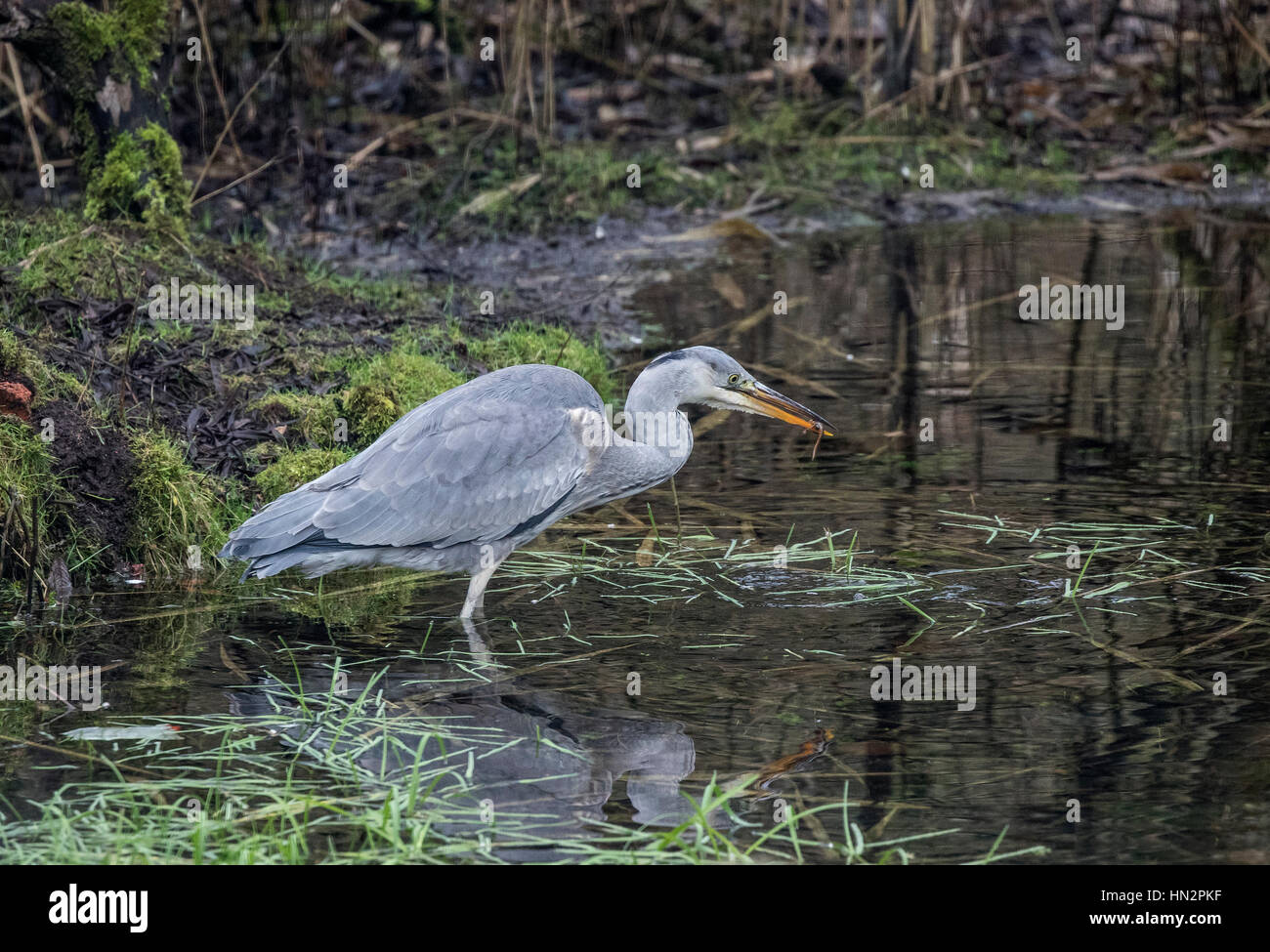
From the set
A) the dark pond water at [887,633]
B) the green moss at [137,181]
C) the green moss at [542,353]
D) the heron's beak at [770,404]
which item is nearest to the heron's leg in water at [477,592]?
the dark pond water at [887,633]

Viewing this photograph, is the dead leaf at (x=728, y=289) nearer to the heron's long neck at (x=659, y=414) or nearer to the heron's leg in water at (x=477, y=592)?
the heron's long neck at (x=659, y=414)

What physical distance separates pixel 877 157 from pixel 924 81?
0.96 meters

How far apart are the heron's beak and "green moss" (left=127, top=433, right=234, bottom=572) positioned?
249 cm

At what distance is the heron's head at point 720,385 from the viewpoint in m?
7.09

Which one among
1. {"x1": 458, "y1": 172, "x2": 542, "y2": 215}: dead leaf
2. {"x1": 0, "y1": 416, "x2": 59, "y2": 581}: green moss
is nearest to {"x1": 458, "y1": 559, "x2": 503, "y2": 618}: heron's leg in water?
{"x1": 0, "y1": 416, "x2": 59, "y2": 581}: green moss

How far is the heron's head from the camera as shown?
23.2ft

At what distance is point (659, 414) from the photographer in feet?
23.6

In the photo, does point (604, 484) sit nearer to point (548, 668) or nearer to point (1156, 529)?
point (548, 668)

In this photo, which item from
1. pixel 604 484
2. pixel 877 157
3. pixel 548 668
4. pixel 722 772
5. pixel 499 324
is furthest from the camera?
pixel 877 157

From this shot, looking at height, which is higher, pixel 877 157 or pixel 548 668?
pixel 877 157

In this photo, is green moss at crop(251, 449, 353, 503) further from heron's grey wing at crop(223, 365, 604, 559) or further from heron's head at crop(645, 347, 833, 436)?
heron's head at crop(645, 347, 833, 436)

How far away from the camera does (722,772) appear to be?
5.11 meters

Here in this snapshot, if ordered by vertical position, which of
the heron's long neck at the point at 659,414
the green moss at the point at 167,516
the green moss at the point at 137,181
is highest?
the green moss at the point at 137,181
